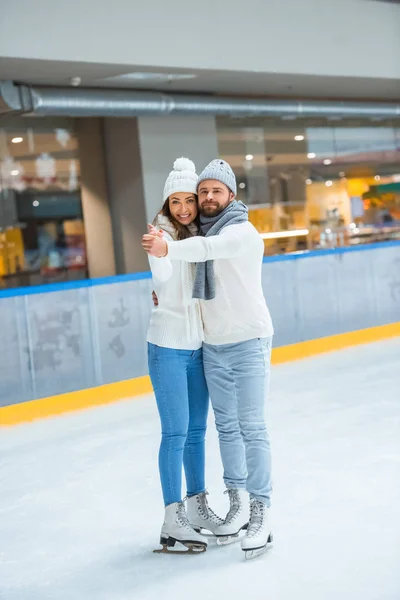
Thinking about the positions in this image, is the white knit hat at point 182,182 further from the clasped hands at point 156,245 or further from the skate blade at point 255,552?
the skate blade at point 255,552

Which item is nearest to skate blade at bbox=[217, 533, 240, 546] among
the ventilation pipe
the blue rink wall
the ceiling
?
the blue rink wall

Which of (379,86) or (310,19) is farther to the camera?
(379,86)

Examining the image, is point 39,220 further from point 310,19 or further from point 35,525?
point 35,525

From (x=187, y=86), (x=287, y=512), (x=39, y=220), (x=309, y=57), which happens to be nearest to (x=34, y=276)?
(x=39, y=220)

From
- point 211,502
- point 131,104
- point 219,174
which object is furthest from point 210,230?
point 131,104

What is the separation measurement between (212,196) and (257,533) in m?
1.27

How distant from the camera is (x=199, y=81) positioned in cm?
1091

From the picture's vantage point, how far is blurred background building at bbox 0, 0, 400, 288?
9156mm

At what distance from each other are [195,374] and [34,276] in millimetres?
8774

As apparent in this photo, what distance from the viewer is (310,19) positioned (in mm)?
10656

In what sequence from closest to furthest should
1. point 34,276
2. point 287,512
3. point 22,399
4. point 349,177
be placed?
point 287,512, point 22,399, point 34,276, point 349,177

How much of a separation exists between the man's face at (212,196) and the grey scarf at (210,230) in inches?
0.8

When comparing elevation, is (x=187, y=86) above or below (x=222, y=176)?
above

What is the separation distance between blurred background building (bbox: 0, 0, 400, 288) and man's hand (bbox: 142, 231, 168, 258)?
5539 millimetres
